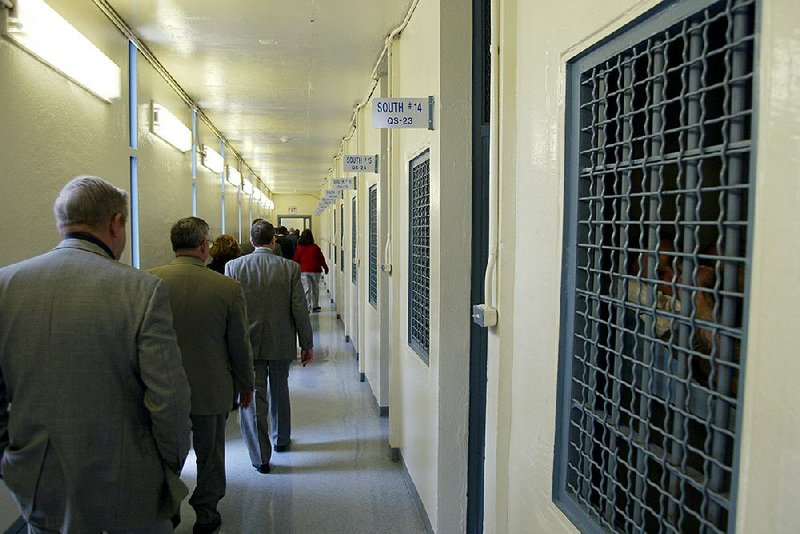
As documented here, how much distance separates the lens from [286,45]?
4.29 m

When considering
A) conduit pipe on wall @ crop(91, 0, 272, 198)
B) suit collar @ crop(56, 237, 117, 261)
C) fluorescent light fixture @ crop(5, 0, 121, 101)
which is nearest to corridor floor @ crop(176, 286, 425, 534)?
suit collar @ crop(56, 237, 117, 261)

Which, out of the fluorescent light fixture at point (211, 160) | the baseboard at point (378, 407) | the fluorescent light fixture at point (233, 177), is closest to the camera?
the baseboard at point (378, 407)

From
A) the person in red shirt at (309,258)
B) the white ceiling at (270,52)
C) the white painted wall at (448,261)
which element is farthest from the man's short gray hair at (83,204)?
the person in red shirt at (309,258)

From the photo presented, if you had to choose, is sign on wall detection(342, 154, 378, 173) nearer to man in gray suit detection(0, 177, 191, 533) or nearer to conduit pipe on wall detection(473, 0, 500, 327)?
conduit pipe on wall detection(473, 0, 500, 327)

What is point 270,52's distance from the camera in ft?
14.6

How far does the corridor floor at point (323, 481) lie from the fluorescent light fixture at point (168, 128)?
2611mm

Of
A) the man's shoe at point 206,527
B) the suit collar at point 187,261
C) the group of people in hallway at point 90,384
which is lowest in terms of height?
the man's shoe at point 206,527

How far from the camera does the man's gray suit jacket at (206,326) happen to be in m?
2.68

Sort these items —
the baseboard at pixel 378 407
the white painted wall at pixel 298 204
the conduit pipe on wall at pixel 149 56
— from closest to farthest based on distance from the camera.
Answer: the conduit pipe on wall at pixel 149 56
the baseboard at pixel 378 407
the white painted wall at pixel 298 204

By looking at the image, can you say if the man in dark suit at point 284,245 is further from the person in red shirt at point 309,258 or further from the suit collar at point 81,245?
the suit collar at point 81,245

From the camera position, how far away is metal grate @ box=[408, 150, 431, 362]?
3.14 m

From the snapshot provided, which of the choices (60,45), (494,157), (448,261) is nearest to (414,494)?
(448,261)

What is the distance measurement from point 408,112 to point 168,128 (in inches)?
118

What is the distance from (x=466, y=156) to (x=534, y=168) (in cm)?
116
